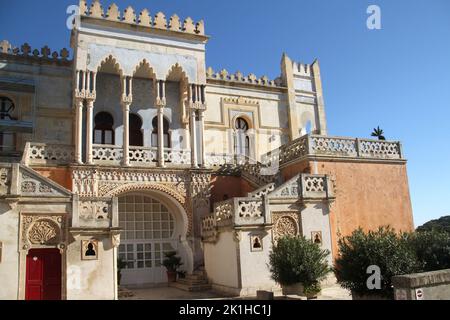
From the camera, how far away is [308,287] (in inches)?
442

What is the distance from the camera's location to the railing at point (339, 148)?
16203mm

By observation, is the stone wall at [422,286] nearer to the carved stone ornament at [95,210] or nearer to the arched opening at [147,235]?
the carved stone ornament at [95,210]

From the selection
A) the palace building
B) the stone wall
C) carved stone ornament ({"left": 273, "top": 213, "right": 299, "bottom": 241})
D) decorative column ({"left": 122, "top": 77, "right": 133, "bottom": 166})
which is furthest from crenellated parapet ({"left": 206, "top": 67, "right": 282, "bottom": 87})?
the stone wall

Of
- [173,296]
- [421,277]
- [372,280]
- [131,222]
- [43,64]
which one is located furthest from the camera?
[43,64]

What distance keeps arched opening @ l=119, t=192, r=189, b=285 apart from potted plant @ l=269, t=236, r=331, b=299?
6.04 m

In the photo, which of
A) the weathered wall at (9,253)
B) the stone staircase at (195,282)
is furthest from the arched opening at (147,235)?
the weathered wall at (9,253)

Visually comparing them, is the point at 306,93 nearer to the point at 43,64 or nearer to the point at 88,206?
the point at 43,64

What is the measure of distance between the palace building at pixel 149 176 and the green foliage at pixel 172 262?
0.36 metres

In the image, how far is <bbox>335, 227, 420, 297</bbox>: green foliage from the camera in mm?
9617

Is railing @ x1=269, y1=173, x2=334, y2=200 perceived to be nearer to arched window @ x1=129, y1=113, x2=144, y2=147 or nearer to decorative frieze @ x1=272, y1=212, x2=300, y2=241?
decorative frieze @ x1=272, y1=212, x2=300, y2=241

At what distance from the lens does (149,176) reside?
16.5 metres

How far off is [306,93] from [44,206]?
15.7 m
